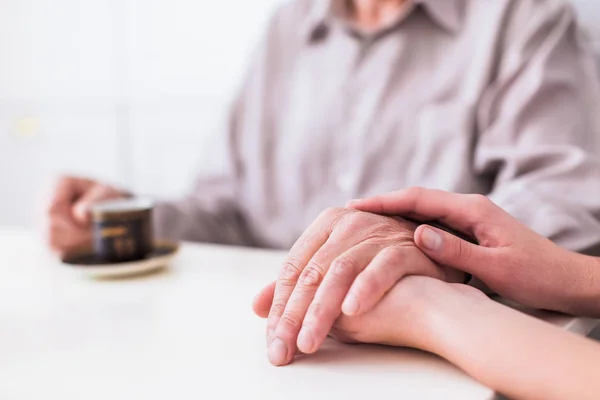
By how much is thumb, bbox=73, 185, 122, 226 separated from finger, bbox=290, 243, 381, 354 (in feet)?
1.92

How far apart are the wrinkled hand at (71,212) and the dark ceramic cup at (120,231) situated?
13 cm

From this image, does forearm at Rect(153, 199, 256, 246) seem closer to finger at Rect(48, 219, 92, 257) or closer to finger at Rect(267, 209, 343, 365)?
finger at Rect(48, 219, 92, 257)

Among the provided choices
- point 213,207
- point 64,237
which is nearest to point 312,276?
point 64,237

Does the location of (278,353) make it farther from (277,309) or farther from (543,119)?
(543,119)

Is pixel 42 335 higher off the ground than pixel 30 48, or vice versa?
pixel 30 48

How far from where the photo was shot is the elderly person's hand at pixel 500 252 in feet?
1.77

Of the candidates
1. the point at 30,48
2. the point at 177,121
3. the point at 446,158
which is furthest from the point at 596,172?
the point at 30,48

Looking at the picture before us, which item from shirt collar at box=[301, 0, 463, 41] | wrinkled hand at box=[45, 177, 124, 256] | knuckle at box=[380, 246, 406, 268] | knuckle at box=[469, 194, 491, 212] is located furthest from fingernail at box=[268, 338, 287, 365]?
shirt collar at box=[301, 0, 463, 41]

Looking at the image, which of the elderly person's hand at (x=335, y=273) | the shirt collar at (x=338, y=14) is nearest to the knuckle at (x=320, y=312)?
the elderly person's hand at (x=335, y=273)

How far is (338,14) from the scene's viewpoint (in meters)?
1.27

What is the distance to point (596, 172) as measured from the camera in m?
0.85

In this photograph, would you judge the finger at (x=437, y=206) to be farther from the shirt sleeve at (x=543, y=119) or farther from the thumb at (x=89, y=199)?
the thumb at (x=89, y=199)

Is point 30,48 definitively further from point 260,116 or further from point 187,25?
point 260,116

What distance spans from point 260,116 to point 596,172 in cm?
73
